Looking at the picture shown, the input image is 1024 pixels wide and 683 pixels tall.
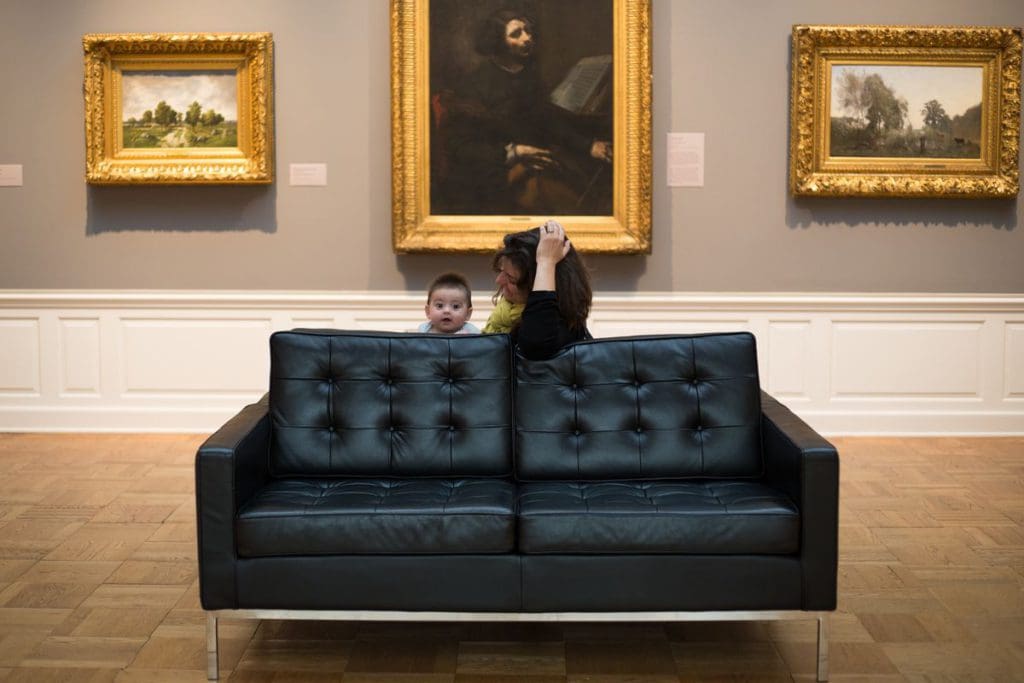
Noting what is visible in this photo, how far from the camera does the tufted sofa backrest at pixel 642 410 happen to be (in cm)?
387

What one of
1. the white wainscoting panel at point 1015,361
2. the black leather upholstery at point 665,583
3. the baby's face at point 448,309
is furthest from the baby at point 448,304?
the white wainscoting panel at point 1015,361

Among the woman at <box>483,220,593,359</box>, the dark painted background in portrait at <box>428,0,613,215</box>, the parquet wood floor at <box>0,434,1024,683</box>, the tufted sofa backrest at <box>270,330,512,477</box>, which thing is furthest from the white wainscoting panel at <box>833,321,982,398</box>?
the tufted sofa backrest at <box>270,330,512,477</box>

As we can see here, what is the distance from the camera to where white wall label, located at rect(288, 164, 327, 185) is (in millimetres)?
7285

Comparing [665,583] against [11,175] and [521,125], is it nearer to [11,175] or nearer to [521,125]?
[521,125]

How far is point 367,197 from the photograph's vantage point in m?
7.30

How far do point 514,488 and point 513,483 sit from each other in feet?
0.36

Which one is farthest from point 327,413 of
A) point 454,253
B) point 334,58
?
point 334,58

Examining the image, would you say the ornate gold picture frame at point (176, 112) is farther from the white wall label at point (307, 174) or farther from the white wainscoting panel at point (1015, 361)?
the white wainscoting panel at point (1015, 361)

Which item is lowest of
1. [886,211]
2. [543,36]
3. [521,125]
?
[886,211]

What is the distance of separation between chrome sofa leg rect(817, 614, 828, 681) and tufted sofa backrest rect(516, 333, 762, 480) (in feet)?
2.11

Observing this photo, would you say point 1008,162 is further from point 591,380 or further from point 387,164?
point 591,380

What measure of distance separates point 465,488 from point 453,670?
599mm

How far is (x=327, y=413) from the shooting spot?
3914 mm

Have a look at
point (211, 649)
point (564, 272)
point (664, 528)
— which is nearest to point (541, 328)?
point (564, 272)
